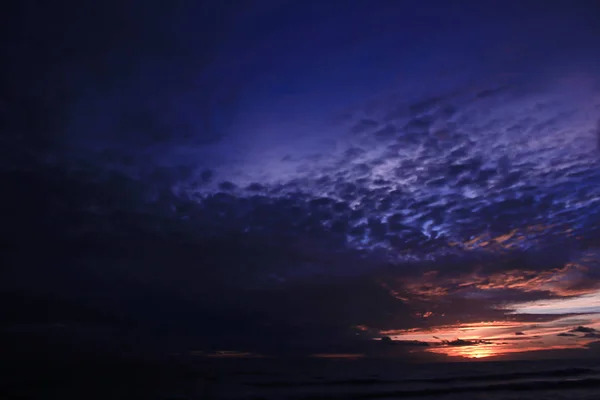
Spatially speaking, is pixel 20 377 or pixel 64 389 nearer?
pixel 64 389

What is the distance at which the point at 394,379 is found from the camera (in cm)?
5044

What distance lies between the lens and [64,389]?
39156 mm

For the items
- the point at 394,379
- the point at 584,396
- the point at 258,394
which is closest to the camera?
the point at 584,396

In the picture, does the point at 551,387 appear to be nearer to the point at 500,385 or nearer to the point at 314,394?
the point at 500,385

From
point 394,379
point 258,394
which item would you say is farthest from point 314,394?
point 394,379

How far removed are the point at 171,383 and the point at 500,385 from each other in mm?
38011

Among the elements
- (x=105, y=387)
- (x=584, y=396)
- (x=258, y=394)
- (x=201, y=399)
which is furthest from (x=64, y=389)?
(x=584, y=396)

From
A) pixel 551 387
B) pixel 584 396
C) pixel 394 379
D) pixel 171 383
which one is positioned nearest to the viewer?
pixel 584 396

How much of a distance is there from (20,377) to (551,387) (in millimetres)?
61030

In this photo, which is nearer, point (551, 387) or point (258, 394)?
point (258, 394)

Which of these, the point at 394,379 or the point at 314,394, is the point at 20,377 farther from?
the point at 394,379

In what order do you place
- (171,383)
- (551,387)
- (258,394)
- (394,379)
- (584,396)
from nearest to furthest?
1. (584,396)
2. (258,394)
3. (551,387)
4. (171,383)
5. (394,379)

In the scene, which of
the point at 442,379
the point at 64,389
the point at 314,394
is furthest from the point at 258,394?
the point at 442,379

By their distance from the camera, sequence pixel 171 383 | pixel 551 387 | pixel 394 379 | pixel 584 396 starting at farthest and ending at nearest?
1. pixel 394 379
2. pixel 171 383
3. pixel 551 387
4. pixel 584 396
